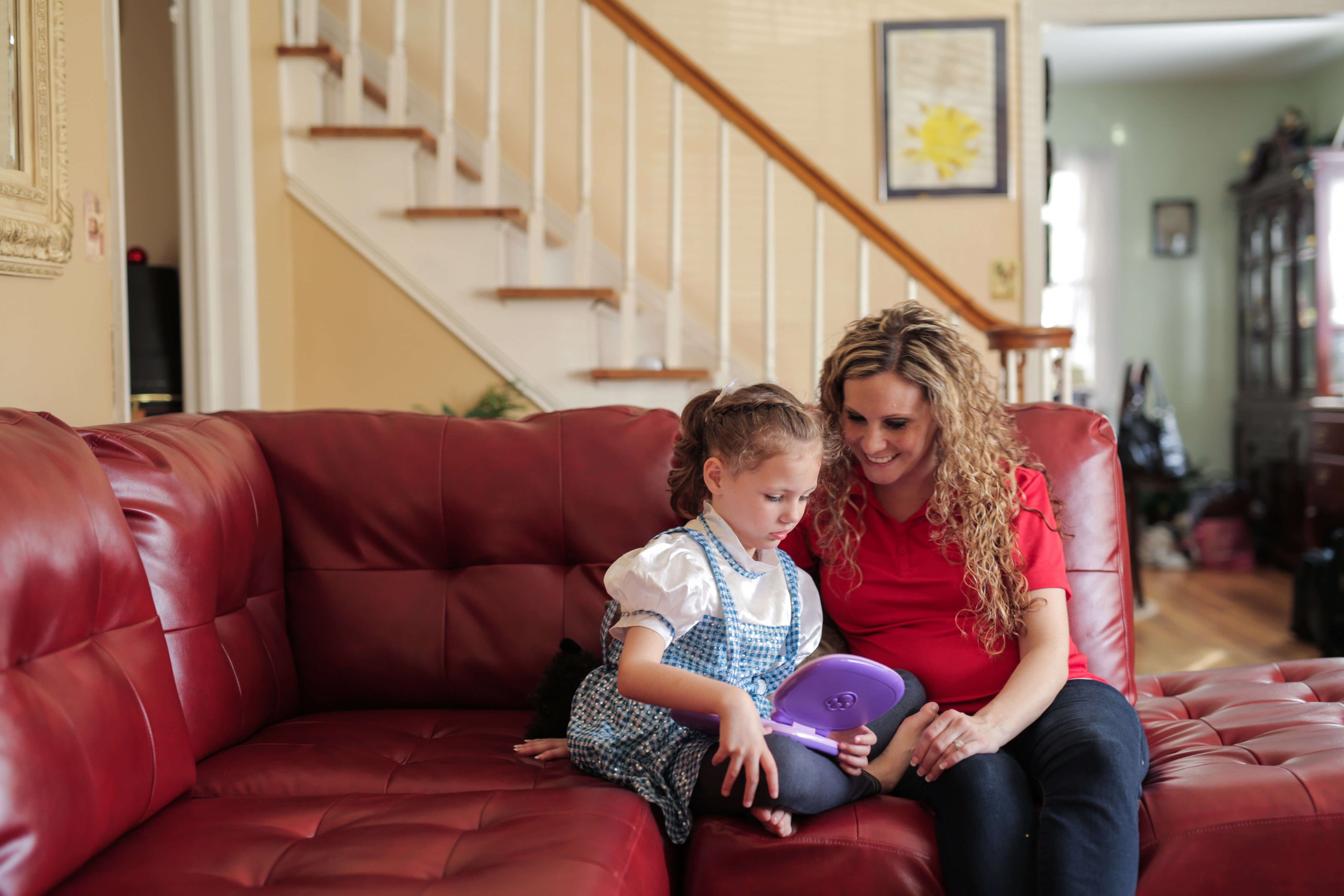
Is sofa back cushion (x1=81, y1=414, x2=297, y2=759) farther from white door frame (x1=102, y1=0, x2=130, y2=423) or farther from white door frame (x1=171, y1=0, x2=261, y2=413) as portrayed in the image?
white door frame (x1=171, y1=0, x2=261, y2=413)

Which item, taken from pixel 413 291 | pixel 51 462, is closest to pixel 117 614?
pixel 51 462

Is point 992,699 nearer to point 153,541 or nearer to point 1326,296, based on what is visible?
point 153,541

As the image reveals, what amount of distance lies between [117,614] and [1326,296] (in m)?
5.80

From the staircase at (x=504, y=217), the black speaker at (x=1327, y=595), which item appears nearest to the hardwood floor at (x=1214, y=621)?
the black speaker at (x=1327, y=595)

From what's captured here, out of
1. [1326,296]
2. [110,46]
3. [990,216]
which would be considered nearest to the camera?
[110,46]

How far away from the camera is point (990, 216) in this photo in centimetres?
430

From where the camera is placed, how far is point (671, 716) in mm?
1410

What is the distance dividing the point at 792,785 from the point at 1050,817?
313 millimetres

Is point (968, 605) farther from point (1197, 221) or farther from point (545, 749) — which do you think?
point (1197, 221)

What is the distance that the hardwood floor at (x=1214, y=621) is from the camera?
12.3 ft

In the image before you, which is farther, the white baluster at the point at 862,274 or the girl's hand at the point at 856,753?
the white baluster at the point at 862,274

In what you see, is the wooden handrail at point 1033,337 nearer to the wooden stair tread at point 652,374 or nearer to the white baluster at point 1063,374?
the white baluster at point 1063,374

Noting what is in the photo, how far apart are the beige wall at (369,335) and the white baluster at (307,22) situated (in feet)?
1.86

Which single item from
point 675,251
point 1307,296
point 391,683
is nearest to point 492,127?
point 675,251
